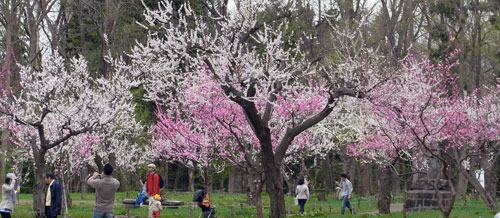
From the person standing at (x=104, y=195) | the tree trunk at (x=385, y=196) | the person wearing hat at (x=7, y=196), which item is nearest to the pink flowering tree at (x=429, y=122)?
the tree trunk at (x=385, y=196)

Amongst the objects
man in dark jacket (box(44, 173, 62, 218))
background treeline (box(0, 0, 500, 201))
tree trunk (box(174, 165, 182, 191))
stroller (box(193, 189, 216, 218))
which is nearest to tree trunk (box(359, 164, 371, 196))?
background treeline (box(0, 0, 500, 201))

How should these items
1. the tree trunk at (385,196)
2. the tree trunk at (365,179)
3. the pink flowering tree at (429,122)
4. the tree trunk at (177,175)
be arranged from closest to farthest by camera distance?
the pink flowering tree at (429,122) → the tree trunk at (385,196) → the tree trunk at (365,179) → the tree trunk at (177,175)

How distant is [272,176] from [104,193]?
4570mm

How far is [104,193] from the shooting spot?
12648 millimetres

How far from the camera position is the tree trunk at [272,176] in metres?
15.9

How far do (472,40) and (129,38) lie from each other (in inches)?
671

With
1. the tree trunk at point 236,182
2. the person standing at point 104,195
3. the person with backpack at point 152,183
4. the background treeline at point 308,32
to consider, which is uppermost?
the background treeline at point 308,32

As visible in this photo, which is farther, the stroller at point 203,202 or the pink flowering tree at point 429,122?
the pink flowering tree at point 429,122

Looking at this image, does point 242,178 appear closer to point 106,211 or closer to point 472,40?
point 472,40

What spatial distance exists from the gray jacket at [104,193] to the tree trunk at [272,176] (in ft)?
13.3

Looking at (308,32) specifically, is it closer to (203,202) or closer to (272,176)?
(203,202)

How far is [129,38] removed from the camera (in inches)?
1471

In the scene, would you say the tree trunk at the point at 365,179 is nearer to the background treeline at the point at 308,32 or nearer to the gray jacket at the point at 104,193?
the background treeline at the point at 308,32

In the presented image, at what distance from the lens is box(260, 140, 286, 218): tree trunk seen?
15906mm
